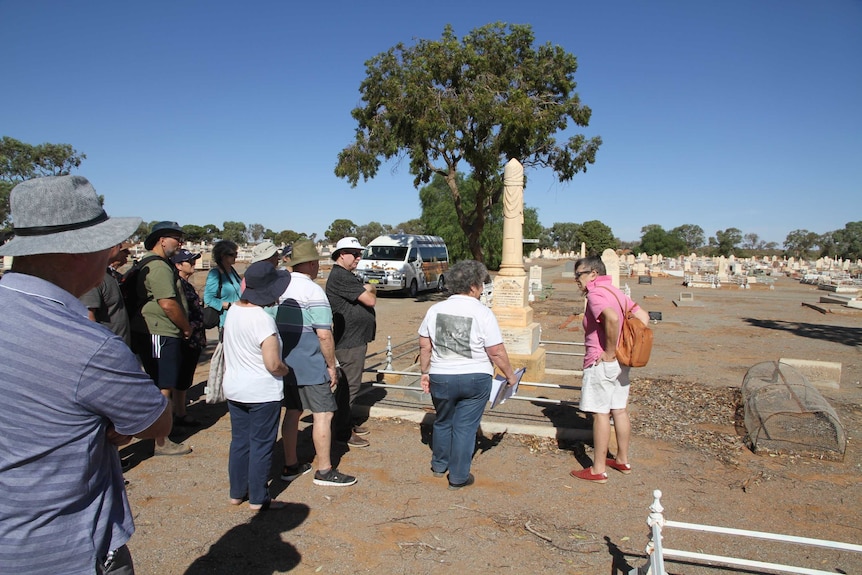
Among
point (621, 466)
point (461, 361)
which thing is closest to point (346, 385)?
point (461, 361)

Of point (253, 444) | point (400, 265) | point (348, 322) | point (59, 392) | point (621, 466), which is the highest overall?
point (59, 392)

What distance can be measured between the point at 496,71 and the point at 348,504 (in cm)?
1546

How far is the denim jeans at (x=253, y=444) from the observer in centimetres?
345

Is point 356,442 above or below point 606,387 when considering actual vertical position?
below

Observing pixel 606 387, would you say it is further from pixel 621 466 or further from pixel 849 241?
pixel 849 241

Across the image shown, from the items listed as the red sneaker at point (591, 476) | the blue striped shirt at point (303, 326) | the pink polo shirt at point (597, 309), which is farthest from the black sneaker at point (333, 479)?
the pink polo shirt at point (597, 309)

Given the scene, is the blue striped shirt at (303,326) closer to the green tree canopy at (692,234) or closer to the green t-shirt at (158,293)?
the green t-shirt at (158,293)

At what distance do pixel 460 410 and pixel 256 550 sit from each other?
1676 millimetres

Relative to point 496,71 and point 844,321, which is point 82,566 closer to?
point 496,71

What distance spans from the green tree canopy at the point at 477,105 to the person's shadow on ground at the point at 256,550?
545 inches

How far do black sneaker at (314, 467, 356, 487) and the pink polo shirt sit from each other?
2092 millimetres

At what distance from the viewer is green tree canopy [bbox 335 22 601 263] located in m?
15.8

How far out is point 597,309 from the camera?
4.06m

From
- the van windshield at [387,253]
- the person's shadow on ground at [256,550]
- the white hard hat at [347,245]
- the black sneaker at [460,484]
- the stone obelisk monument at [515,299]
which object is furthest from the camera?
the van windshield at [387,253]
